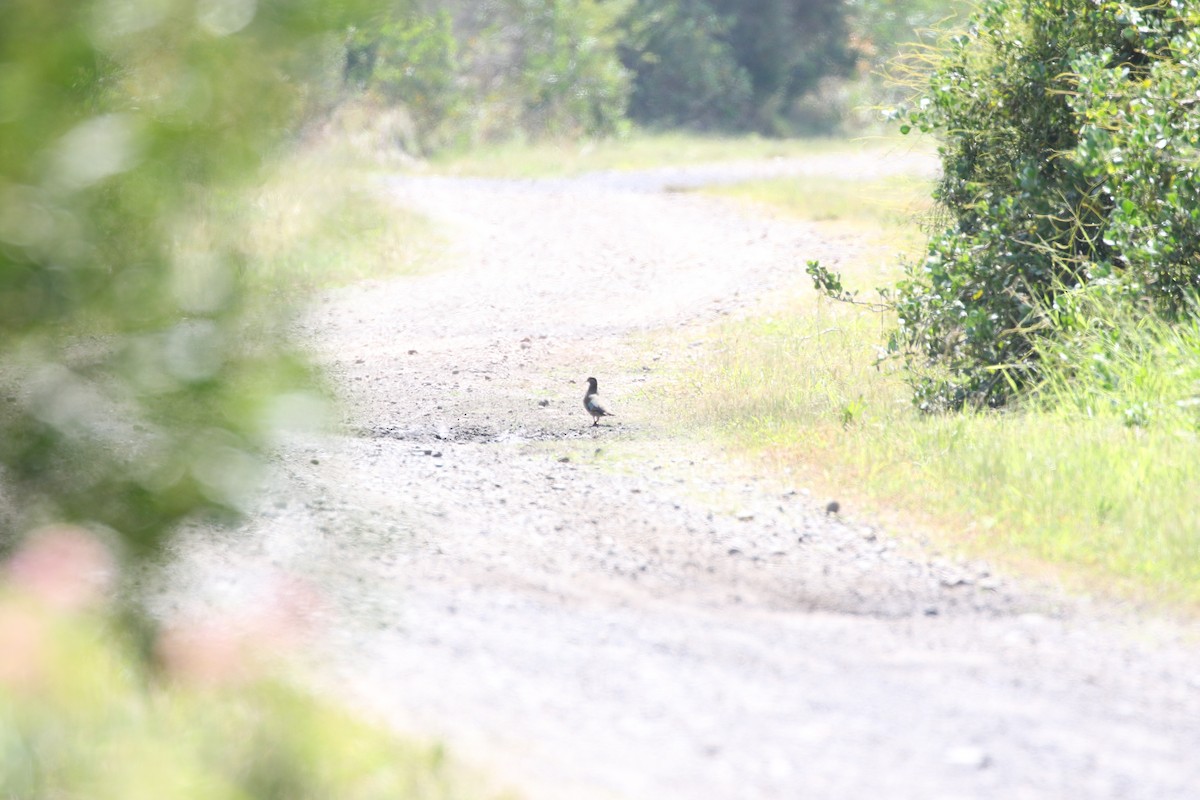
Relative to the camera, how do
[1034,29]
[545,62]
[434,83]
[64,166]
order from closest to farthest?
[64,166] → [1034,29] → [434,83] → [545,62]

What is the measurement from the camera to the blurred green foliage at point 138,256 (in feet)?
12.2

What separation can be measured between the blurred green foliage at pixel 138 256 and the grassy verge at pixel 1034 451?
366 centimetres

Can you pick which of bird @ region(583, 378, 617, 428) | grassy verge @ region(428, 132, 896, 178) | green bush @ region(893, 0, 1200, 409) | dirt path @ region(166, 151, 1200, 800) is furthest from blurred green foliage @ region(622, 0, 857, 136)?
dirt path @ region(166, 151, 1200, 800)

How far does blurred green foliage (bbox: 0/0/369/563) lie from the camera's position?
373cm

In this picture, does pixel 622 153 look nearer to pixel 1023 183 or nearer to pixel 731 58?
pixel 731 58

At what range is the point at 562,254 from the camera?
17.4m

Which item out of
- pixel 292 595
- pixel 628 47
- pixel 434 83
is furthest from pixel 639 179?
pixel 292 595

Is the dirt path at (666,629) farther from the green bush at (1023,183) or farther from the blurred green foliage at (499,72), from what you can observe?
the blurred green foliage at (499,72)

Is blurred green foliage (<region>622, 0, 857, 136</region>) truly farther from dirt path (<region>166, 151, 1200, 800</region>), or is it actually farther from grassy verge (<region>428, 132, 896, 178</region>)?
dirt path (<region>166, 151, 1200, 800</region>)

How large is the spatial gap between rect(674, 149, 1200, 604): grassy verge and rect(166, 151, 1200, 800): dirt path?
1.05 feet

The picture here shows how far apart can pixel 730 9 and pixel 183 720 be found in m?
33.6

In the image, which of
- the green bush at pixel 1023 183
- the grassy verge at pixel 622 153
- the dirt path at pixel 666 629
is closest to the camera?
the dirt path at pixel 666 629

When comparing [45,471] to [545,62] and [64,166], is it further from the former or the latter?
[545,62]

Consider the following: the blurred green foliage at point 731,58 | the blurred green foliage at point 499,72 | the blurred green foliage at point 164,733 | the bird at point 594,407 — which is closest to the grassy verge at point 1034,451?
the bird at point 594,407
